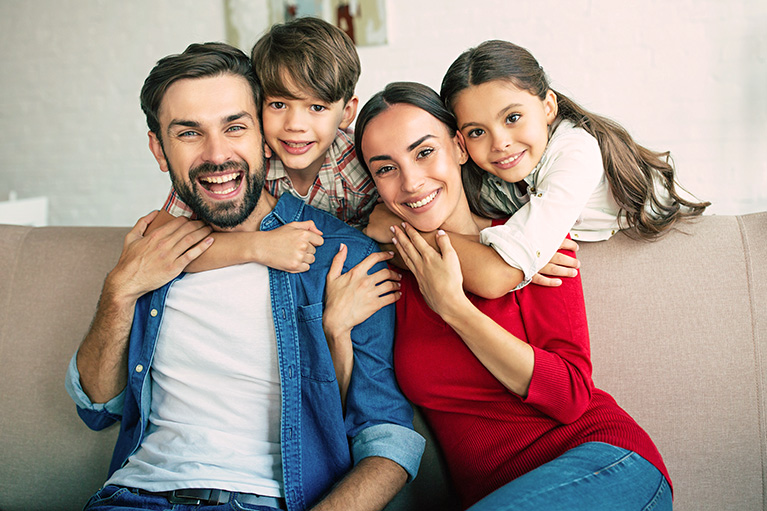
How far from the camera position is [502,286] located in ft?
4.29

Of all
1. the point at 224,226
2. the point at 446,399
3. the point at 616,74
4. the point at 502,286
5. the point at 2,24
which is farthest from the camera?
the point at 2,24

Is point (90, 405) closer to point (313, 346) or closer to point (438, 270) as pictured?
point (313, 346)

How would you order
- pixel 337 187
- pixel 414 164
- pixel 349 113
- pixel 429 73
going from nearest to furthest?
pixel 414 164
pixel 337 187
pixel 349 113
pixel 429 73

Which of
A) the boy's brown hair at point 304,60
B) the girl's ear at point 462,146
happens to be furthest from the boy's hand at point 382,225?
the boy's brown hair at point 304,60

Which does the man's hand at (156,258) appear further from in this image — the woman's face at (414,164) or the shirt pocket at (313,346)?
the woman's face at (414,164)

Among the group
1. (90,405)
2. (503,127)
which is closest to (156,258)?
(90,405)

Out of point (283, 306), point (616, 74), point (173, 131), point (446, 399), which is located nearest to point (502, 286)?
point (446, 399)

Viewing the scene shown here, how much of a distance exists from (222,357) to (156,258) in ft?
1.03

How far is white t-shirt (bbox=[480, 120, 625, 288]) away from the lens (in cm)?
130

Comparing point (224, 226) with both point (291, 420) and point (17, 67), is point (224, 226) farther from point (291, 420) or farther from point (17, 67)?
point (17, 67)

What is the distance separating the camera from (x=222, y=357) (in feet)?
4.81

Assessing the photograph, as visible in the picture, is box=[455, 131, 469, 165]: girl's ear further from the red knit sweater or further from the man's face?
the man's face

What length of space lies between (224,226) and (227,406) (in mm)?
475

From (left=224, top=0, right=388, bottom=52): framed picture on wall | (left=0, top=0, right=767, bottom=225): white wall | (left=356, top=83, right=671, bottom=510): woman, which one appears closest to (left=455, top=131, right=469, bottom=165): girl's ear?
(left=356, top=83, right=671, bottom=510): woman
